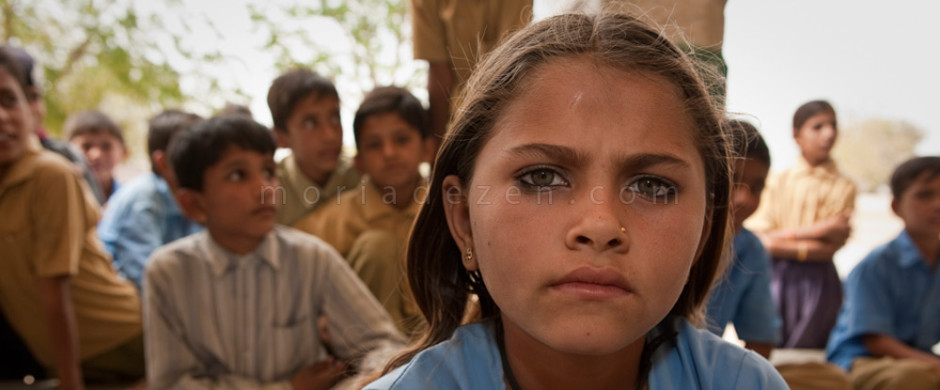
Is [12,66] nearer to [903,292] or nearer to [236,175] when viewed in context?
[236,175]

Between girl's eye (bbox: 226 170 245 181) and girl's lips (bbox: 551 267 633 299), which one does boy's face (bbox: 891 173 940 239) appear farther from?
girl's eye (bbox: 226 170 245 181)

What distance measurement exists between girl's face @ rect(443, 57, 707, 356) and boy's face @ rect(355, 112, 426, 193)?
4.60 ft

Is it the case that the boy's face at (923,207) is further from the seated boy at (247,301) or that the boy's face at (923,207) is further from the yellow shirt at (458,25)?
the seated boy at (247,301)

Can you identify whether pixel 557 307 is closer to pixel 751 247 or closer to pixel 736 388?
pixel 736 388

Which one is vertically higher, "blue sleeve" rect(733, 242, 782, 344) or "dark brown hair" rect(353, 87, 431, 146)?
"dark brown hair" rect(353, 87, 431, 146)

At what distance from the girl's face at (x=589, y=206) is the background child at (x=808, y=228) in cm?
220

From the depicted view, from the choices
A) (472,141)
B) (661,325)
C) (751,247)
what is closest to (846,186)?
(751,247)

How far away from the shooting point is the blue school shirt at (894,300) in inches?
92.2

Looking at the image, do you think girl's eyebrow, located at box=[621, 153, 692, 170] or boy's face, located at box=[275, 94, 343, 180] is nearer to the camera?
girl's eyebrow, located at box=[621, 153, 692, 170]

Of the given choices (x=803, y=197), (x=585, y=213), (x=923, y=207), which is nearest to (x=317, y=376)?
(x=585, y=213)

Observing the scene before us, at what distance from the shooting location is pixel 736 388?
99cm

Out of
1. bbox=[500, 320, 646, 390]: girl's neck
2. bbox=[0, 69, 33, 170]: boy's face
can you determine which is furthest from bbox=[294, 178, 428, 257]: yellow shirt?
bbox=[500, 320, 646, 390]: girl's neck

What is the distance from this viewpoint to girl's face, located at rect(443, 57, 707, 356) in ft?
2.79

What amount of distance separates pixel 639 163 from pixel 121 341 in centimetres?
224
